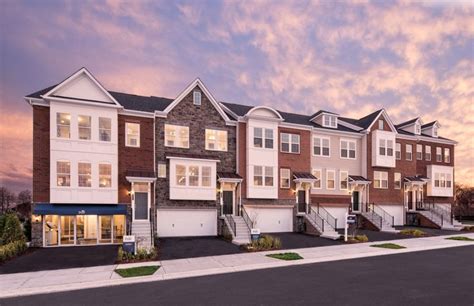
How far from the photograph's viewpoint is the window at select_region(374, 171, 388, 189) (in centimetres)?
3303

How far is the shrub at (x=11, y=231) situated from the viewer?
19641 millimetres

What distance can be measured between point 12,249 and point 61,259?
297 cm

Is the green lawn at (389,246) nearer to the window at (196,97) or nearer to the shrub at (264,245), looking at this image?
the shrub at (264,245)

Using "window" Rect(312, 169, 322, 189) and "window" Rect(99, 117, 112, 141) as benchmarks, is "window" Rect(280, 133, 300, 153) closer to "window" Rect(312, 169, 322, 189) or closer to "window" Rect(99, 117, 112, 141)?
"window" Rect(312, 169, 322, 189)

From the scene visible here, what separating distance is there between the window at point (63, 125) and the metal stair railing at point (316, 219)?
804 inches

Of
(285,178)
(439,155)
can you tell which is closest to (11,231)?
(285,178)

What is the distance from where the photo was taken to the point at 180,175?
2458cm

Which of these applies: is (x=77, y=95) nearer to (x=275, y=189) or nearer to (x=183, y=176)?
(x=183, y=176)

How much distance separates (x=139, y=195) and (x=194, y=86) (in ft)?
32.1

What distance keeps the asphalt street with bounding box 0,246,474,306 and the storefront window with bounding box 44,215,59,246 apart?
11.9 m

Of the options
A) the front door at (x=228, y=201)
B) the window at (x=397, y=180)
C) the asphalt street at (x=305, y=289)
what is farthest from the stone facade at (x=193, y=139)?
the window at (x=397, y=180)

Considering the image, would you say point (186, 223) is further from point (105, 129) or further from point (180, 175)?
point (105, 129)

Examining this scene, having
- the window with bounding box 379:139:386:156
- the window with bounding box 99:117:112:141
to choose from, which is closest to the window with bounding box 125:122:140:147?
the window with bounding box 99:117:112:141

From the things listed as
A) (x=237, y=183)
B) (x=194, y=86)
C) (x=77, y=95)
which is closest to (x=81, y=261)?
(x=77, y=95)
